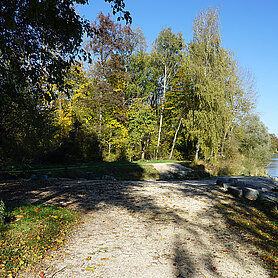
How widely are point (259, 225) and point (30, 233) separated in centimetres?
542

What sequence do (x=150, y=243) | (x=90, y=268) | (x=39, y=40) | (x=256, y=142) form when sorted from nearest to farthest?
(x=90, y=268), (x=150, y=243), (x=39, y=40), (x=256, y=142)

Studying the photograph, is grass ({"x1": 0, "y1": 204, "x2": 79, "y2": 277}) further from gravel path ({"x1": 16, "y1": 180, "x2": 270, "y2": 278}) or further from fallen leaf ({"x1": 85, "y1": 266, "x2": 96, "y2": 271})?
fallen leaf ({"x1": 85, "y1": 266, "x2": 96, "y2": 271})

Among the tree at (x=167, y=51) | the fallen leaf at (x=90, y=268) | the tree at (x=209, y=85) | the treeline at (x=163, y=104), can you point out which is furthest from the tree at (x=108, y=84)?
the fallen leaf at (x=90, y=268)

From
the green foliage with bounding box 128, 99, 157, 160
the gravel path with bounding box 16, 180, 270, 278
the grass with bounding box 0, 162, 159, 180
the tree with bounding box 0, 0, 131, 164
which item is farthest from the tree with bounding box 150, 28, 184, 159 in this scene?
the tree with bounding box 0, 0, 131, 164

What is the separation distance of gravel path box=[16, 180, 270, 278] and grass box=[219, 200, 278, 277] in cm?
21

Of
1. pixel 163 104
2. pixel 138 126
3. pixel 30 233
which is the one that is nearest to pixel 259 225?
pixel 30 233

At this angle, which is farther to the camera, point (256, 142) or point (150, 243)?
point (256, 142)

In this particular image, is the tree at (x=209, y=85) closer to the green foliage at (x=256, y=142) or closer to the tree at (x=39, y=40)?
the green foliage at (x=256, y=142)

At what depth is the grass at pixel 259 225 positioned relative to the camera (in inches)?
174

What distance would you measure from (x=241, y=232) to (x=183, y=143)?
72.8ft

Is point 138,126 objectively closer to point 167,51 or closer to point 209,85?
point 209,85

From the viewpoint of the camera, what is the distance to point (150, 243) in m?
4.43

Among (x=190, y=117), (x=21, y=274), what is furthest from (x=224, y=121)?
(x=21, y=274)

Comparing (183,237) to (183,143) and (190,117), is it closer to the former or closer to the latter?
(190,117)
